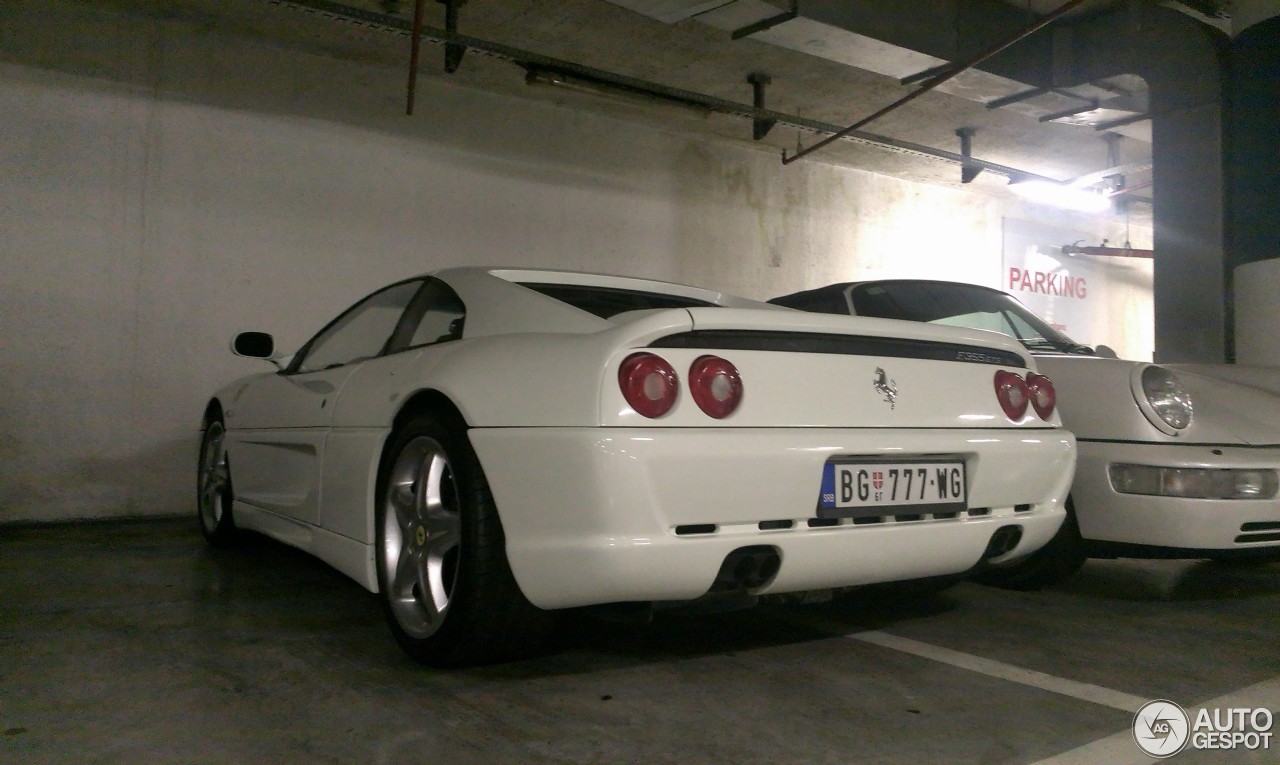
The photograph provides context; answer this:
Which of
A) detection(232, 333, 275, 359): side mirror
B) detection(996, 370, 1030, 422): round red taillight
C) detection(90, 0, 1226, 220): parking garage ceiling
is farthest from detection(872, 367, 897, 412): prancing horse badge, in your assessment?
detection(90, 0, 1226, 220): parking garage ceiling

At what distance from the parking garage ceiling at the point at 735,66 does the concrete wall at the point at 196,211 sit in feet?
0.99

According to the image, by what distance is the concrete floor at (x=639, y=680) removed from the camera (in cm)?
173

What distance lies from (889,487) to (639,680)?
768 mm

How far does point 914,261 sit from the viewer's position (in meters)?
10.3

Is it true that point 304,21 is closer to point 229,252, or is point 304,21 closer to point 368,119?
point 368,119

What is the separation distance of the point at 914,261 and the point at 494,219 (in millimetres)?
5325

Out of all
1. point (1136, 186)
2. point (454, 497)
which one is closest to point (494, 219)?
point (454, 497)

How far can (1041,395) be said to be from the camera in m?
2.57

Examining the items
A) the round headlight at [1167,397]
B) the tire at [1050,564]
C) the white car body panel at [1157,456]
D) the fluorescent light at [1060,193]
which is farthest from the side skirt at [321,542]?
the fluorescent light at [1060,193]

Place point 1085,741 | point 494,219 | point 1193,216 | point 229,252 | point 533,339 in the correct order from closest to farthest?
point 1085,741
point 533,339
point 229,252
point 1193,216
point 494,219

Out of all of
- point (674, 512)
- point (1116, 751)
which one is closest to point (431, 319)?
point (674, 512)

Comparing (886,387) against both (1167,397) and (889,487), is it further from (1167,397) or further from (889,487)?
(1167,397)

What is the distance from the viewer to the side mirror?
3.81 m

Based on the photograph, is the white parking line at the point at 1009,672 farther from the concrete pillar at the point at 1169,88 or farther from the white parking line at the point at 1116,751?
the concrete pillar at the point at 1169,88
